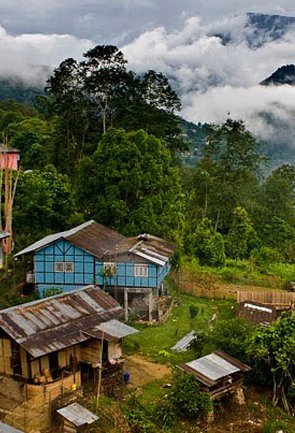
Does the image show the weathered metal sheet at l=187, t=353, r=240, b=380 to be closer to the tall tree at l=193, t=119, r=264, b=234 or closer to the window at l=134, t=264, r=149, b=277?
the window at l=134, t=264, r=149, b=277

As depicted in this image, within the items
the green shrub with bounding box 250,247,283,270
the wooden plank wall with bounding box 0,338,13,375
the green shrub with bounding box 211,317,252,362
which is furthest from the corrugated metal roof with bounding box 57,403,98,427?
the green shrub with bounding box 250,247,283,270

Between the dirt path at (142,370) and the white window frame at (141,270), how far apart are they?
17.0 feet

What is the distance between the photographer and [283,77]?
85.2 metres

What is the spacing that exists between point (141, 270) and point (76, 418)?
1186 cm

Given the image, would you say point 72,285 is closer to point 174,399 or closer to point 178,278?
point 178,278

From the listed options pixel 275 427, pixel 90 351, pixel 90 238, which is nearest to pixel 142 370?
pixel 90 351

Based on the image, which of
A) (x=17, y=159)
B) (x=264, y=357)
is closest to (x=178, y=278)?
(x=264, y=357)

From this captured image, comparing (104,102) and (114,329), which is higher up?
(104,102)

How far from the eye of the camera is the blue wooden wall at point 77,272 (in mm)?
27953

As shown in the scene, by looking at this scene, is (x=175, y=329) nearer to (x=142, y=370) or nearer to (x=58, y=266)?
(x=142, y=370)

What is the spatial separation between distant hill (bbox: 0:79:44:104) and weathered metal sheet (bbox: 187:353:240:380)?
85.0 meters

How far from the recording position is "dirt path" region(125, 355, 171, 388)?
21.5 metres

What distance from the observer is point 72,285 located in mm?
28312

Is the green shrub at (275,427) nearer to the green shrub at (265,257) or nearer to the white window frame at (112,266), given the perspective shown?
the white window frame at (112,266)
